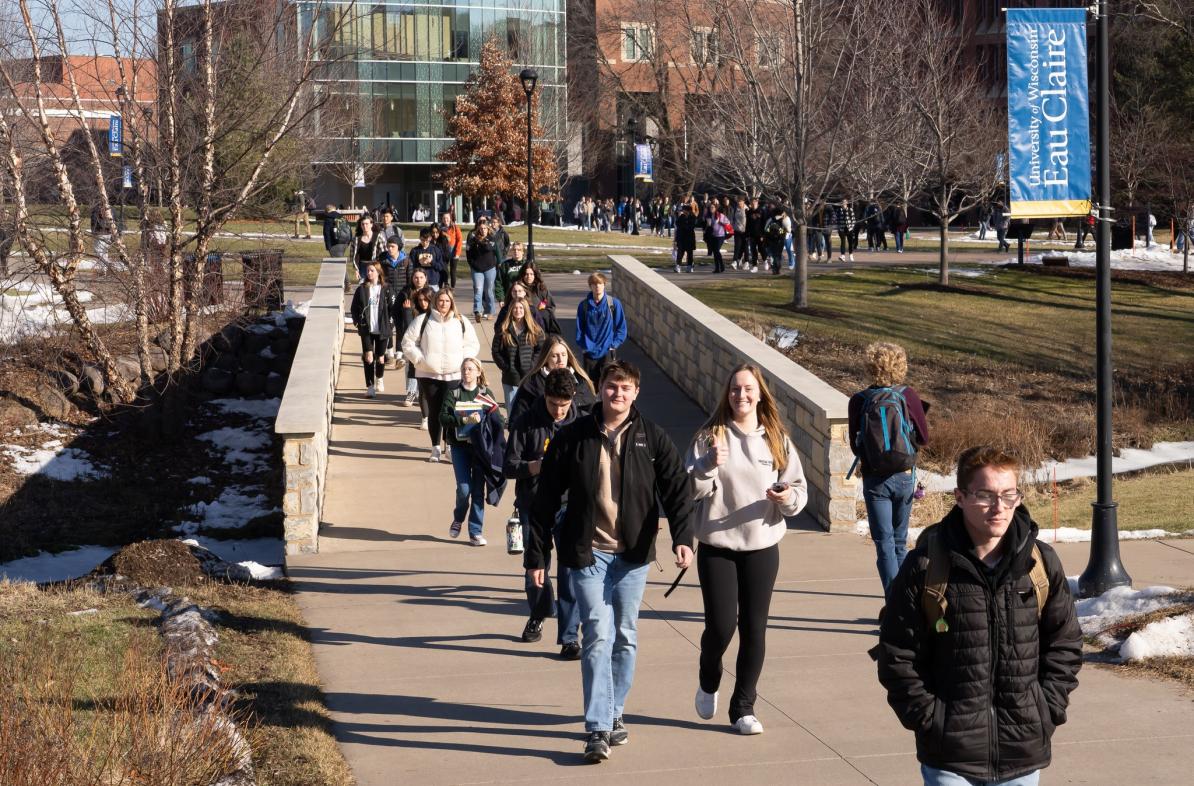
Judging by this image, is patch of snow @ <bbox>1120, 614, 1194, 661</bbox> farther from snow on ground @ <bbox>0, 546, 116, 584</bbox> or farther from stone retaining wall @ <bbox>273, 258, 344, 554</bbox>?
snow on ground @ <bbox>0, 546, 116, 584</bbox>

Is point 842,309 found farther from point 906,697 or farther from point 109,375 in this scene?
point 906,697

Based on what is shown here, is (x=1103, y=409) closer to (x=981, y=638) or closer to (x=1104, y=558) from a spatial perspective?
(x=1104, y=558)

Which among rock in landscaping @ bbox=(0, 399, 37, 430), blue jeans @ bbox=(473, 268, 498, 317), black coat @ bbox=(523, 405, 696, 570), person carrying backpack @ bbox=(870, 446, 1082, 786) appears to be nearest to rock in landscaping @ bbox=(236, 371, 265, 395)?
rock in landscaping @ bbox=(0, 399, 37, 430)

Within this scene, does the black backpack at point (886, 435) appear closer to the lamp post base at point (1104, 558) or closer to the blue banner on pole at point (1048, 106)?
the lamp post base at point (1104, 558)

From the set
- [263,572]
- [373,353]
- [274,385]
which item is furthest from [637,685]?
[274,385]

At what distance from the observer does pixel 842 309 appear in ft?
82.0

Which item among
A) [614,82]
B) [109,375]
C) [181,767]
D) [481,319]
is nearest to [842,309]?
[481,319]

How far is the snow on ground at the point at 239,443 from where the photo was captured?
1981 cm

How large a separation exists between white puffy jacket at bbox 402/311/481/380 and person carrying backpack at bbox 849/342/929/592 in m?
5.31

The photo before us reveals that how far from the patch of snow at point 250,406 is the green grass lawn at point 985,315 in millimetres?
7701

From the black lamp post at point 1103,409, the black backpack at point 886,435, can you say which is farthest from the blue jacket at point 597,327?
the black backpack at point 886,435

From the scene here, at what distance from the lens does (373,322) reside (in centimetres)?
1658

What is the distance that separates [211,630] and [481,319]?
1504 centimetres

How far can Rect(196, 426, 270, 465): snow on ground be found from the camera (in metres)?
19.8
